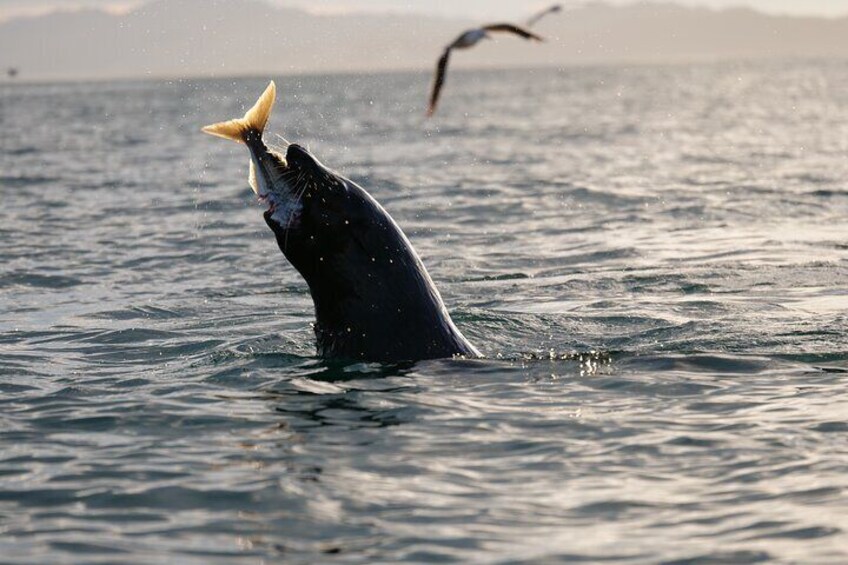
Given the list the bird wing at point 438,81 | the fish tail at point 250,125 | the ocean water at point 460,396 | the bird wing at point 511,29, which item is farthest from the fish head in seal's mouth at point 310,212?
the bird wing at point 511,29

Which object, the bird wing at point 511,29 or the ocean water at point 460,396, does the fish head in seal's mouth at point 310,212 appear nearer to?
the ocean water at point 460,396

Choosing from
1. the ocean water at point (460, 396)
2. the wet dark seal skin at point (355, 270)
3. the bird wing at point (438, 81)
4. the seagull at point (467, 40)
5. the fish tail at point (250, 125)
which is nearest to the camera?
the ocean water at point (460, 396)

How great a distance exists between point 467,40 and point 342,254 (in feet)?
4.85

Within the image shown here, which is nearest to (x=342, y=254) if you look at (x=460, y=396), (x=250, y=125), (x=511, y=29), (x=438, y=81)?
(x=250, y=125)

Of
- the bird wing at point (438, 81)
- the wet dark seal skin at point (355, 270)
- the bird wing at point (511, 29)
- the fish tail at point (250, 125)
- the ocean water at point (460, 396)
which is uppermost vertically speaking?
the bird wing at point (511, 29)

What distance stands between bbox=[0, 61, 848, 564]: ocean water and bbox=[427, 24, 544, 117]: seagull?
169 cm

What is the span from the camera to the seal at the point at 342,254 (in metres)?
8.16

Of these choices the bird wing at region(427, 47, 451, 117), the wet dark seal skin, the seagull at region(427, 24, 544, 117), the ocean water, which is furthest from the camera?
the wet dark seal skin

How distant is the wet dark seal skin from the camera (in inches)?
323

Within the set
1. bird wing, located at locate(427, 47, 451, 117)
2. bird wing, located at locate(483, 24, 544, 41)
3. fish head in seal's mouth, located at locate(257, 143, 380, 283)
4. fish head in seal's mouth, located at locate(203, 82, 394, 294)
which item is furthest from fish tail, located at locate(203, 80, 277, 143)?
bird wing, located at locate(483, 24, 544, 41)

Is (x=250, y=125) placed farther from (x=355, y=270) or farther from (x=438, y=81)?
(x=438, y=81)

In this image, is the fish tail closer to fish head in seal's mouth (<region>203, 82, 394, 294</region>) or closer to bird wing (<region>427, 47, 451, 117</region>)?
fish head in seal's mouth (<region>203, 82, 394, 294</region>)

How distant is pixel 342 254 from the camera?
27.1 feet

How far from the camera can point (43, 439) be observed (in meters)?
7.52
